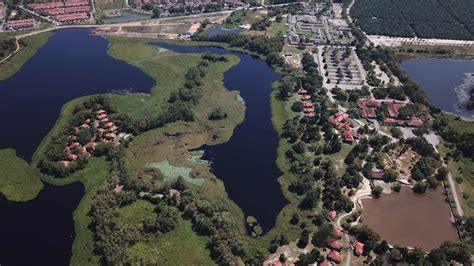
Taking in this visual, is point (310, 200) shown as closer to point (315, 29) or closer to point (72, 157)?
point (72, 157)

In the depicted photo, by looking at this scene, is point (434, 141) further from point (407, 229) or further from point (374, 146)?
point (407, 229)

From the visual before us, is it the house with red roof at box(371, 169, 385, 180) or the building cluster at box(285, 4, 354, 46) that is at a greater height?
the building cluster at box(285, 4, 354, 46)

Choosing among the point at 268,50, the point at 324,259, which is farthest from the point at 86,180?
the point at 268,50

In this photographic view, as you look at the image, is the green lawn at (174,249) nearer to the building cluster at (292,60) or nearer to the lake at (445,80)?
the building cluster at (292,60)

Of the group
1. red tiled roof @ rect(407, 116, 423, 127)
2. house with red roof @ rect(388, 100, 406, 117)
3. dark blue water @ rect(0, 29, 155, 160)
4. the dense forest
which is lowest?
red tiled roof @ rect(407, 116, 423, 127)

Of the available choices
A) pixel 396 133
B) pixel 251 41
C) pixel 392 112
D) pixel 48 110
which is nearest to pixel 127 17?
pixel 251 41

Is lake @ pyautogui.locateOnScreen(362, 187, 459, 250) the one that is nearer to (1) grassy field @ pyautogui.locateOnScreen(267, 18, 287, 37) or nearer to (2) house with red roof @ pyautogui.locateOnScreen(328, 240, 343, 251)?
(2) house with red roof @ pyautogui.locateOnScreen(328, 240, 343, 251)

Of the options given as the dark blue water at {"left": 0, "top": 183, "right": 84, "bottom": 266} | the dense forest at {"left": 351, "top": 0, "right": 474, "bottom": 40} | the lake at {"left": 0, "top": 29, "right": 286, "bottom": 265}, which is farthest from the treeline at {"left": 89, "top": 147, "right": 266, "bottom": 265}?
the dense forest at {"left": 351, "top": 0, "right": 474, "bottom": 40}
